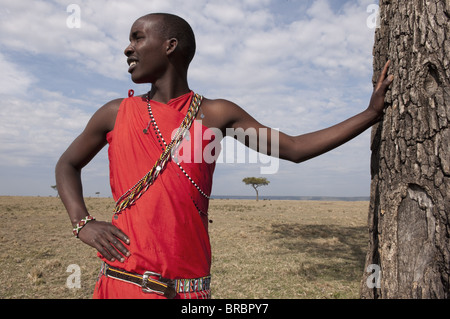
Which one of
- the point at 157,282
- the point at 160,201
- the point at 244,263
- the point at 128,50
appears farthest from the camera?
the point at 244,263

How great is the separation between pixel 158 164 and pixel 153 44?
0.83m

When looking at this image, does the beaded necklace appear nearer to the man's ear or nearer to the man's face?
the man's face

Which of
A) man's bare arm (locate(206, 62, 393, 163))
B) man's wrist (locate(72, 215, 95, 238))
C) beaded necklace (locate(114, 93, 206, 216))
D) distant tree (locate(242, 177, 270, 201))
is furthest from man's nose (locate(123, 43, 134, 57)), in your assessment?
distant tree (locate(242, 177, 270, 201))

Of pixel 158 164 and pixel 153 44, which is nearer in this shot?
pixel 158 164

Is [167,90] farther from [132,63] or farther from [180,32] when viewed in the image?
[180,32]

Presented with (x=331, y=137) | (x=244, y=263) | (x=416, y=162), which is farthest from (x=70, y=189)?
(x=244, y=263)

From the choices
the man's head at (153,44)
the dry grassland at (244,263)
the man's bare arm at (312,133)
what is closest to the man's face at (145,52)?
the man's head at (153,44)

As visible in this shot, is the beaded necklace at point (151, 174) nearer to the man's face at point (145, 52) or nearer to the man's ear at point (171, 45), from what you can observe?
the man's face at point (145, 52)

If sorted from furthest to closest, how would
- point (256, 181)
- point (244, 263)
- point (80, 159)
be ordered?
point (256, 181) < point (244, 263) < point (80, 159)

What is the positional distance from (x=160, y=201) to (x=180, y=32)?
1.18 metres

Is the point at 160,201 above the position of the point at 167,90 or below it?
below

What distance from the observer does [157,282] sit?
196cm

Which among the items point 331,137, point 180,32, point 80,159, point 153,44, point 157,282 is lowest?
point 157,282

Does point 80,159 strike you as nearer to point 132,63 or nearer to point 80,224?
point 80,224
